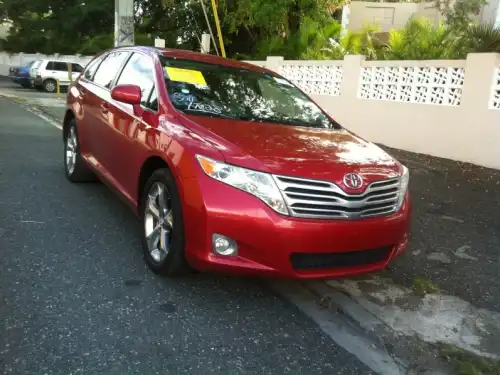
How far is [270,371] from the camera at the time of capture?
2.84 meters

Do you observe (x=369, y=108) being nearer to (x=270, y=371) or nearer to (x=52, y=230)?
(x=52, y=230)

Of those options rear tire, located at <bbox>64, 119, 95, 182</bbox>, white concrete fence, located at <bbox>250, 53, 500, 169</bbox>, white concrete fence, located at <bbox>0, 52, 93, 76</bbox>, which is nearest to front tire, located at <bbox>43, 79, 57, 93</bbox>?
white concrete fence, located at <bbox>0, 52, 93, 76</bbox>

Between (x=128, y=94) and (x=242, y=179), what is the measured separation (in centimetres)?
148

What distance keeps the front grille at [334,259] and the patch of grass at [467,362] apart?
0.71 m

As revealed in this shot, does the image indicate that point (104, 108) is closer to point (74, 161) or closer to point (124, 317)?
point (74, 161)

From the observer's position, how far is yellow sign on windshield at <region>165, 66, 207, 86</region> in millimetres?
4383

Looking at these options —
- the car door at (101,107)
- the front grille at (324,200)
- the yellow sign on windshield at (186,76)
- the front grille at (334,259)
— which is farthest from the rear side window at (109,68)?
the front grille at (334,259)

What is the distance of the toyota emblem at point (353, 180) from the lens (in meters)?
3.33

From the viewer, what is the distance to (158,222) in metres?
3.81

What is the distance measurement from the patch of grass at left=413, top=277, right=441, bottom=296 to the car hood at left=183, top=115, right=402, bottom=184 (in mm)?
891

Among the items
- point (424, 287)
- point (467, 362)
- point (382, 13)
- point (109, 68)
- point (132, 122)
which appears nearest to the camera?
point (467, 362)

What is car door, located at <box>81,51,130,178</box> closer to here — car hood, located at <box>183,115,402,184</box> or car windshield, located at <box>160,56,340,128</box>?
car windshield, located at <box>160,56,340,128</box>

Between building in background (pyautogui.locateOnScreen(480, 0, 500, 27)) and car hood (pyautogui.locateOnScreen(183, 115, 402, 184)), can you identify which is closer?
car hood (pyautogui.locateOnScreen(183, 115, 402, 184))

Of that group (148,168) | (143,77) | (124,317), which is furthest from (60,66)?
(124,317)
